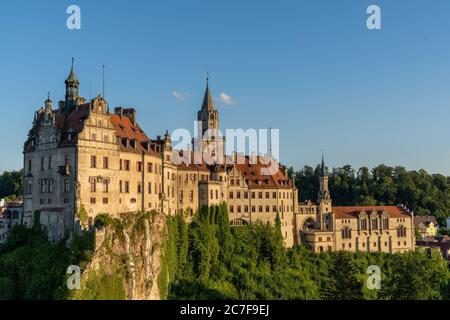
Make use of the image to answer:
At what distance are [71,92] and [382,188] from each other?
9730 centimetres

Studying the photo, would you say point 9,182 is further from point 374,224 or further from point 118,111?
point 374,224

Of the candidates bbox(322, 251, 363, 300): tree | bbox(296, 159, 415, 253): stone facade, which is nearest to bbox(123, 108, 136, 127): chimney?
bbox(322, 251, 363, 300): tree

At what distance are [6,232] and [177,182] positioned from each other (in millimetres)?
24099

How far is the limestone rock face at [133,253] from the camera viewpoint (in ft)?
180

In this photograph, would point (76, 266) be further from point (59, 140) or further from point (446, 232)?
point (446, 232)

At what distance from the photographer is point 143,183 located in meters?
→ 65.1

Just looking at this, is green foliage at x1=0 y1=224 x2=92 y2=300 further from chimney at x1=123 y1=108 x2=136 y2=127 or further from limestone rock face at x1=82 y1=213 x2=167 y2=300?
chimney at x1=123 y1=108 x2=136 y2=127

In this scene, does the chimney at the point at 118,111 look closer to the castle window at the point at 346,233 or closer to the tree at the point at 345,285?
the tree at the point at 345,285

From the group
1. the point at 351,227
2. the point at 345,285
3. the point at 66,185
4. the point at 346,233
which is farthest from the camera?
the point at 351,227

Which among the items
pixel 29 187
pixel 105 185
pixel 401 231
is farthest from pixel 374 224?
pixel 29 187

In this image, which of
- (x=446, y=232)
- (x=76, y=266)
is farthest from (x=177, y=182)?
(x=446, y=232)

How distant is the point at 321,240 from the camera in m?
91.1

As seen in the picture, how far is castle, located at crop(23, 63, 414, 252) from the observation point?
57781 mm
